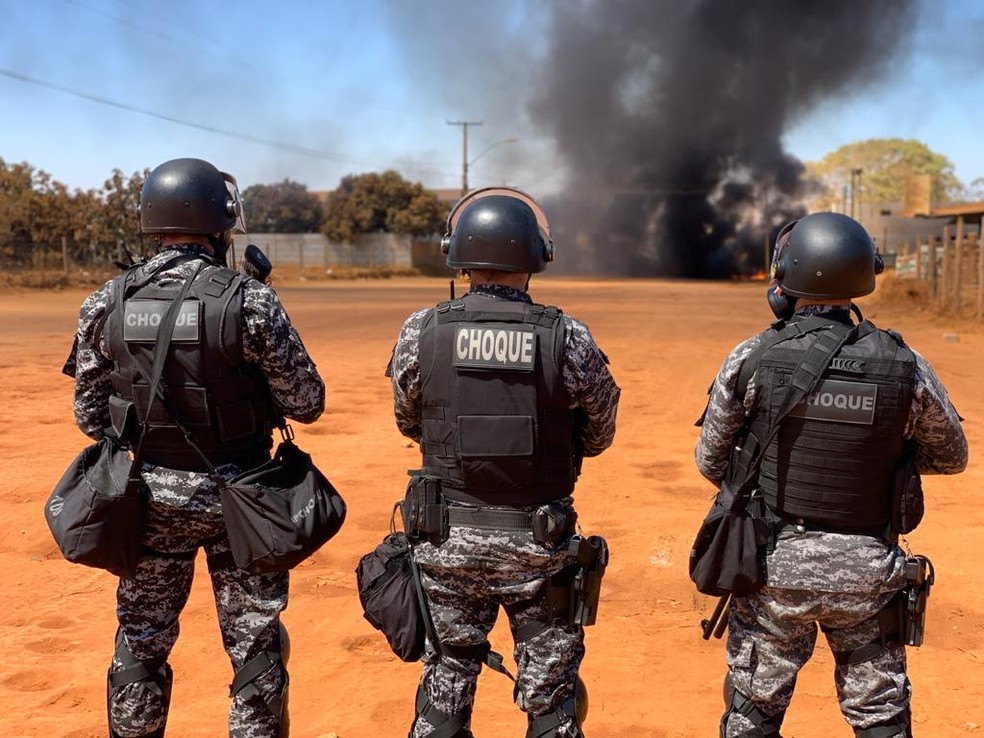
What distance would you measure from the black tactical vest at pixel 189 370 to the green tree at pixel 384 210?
5213cm

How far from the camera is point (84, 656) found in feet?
13.7

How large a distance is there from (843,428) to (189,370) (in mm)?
2028

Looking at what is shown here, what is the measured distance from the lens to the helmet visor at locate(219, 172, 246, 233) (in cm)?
324

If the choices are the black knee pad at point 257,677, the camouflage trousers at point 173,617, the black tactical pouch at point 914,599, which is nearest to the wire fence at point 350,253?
the camouflage trousers at point 173,617

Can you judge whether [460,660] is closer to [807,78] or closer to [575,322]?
[575,322]

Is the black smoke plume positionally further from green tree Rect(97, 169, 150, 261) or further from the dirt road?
the dirt road

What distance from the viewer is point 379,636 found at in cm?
445

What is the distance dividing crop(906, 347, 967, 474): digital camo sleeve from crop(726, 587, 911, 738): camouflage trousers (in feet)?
Result: 1.49

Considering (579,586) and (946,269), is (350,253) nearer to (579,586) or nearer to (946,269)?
(946,269)

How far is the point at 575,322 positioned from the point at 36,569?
3.95 meters

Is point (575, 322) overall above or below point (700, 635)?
above

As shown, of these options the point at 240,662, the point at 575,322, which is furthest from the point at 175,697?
the point at 575,322

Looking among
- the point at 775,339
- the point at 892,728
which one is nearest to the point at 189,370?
the point at 775,339

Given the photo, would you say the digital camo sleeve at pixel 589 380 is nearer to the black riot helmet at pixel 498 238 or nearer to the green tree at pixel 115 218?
the black riot helmet at pixel 498 238
